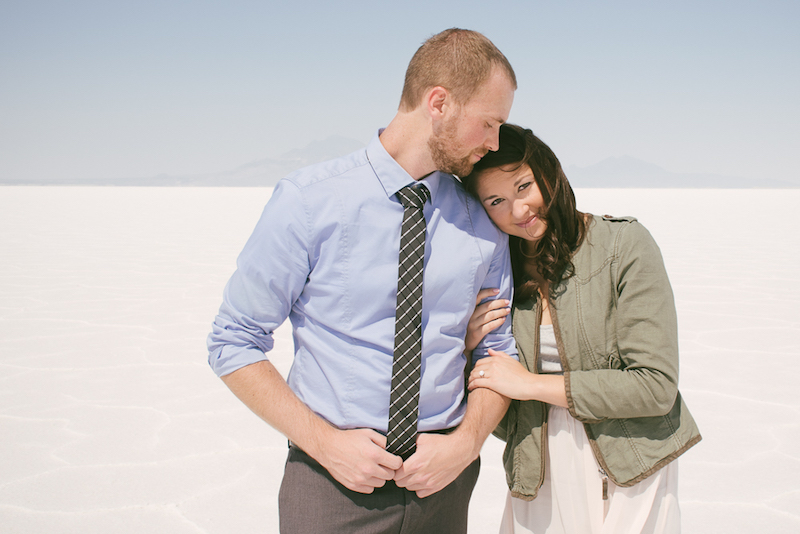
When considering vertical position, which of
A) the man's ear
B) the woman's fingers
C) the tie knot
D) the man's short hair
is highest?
the man's short hair

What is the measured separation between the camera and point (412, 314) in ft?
4.48

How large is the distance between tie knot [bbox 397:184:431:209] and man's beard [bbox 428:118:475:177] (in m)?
0.08

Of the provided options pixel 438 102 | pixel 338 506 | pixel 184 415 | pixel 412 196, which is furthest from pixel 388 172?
pixel 184 415

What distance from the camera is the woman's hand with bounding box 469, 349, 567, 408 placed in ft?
4.77

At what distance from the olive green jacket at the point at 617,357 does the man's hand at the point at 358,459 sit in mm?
456

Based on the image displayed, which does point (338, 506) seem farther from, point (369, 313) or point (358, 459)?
point (369, 313)

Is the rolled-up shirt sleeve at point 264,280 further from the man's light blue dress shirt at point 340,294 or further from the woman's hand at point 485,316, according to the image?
the woman's hand at point 485,316

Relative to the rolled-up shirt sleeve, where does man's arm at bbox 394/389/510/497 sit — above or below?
below

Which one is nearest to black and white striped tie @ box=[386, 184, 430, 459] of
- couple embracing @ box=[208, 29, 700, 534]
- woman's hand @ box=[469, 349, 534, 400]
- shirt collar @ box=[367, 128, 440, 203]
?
couple embracing @ box=[208, 29, 700, 534]

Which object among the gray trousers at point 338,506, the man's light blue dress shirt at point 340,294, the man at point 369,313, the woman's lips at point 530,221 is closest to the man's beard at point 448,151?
the man at point 369,313

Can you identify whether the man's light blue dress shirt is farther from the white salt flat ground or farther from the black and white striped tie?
the white salt flat ground

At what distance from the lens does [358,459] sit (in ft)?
4.26

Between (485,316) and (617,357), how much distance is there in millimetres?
342

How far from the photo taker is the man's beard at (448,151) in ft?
4.71
